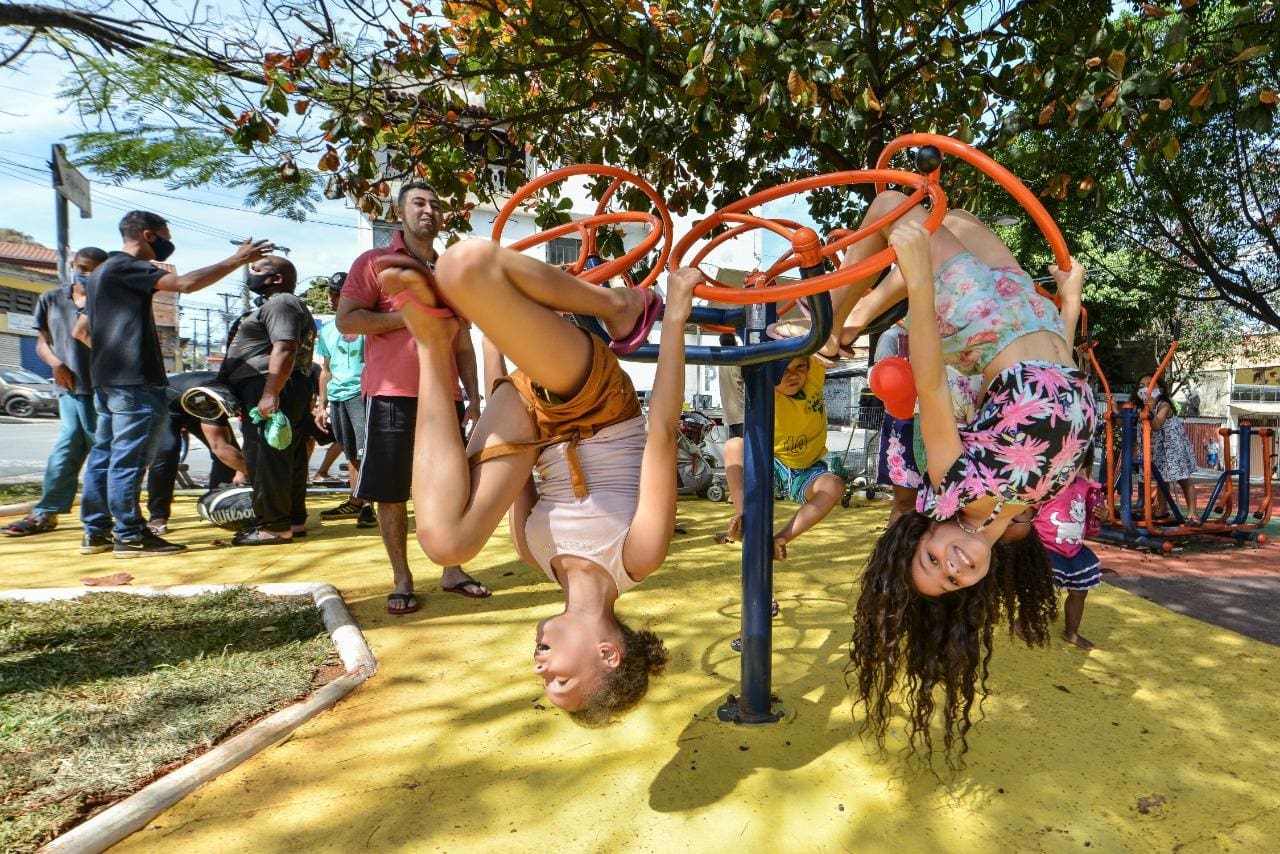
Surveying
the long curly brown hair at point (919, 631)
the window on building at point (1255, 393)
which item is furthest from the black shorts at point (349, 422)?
the window on building at point (1255, 393)

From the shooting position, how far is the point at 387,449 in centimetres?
371

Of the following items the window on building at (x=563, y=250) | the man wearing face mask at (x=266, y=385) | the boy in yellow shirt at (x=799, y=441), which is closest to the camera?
the boy in yellow shirt at (x=799, y=441)

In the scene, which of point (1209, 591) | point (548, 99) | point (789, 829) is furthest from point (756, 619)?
point (548, 99)

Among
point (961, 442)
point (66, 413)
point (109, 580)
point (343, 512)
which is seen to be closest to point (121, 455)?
point (109, 580)

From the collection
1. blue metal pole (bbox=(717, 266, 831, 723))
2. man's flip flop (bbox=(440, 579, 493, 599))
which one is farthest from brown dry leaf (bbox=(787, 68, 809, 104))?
man's flip flop (bbox=(440, 579, 493, 599))

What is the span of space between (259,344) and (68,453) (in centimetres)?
172

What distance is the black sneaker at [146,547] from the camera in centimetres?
483

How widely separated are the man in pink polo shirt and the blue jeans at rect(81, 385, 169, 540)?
6.49 ft

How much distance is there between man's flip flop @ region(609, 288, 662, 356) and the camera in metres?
2.04

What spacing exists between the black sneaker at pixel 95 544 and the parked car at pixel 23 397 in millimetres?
19768

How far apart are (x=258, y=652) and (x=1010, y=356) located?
312 centimetres

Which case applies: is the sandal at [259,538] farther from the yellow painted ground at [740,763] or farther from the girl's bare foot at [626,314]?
the girl's bare foot at [626,314]

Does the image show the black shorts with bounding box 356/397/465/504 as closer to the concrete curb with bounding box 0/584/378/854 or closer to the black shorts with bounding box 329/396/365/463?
the concrete curb with bounding box 0/584/378/854

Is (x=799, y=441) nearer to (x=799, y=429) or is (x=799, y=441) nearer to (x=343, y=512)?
(x=799, y=429)
